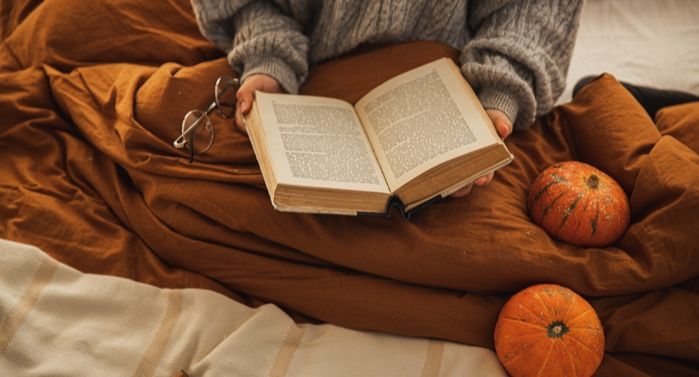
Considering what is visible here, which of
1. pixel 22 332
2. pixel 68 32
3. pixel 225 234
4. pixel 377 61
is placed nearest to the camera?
pixel 22 332

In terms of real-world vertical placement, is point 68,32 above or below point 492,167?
below

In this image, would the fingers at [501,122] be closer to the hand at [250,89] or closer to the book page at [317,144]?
the book page at [317,144]

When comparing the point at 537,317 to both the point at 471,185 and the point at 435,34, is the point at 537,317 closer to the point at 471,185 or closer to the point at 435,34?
the point at 471,185

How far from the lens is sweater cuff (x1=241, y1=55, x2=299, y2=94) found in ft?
3.38

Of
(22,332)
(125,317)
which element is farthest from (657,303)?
(22,332)

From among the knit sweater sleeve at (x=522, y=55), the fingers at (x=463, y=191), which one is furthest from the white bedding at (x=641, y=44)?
the fingers at (x=463, y=191)

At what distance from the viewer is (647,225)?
0.87 meters

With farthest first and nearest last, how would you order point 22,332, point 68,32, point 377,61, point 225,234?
point 68,32 → point 377,61 → point 225,234 → point 22,332

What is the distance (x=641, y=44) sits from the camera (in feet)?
4.71

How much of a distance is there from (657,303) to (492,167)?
31 centimetres

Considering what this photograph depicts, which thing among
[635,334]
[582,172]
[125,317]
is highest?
[582,172]

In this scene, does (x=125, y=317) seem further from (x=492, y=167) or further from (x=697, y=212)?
(x=697, y=212)

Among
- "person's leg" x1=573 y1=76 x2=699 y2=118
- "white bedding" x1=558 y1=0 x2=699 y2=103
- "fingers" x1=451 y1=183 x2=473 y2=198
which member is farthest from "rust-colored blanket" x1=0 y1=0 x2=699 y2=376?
"white bedding" x1=558 y1=0 x2=699 y2=103

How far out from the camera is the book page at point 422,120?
826mm
